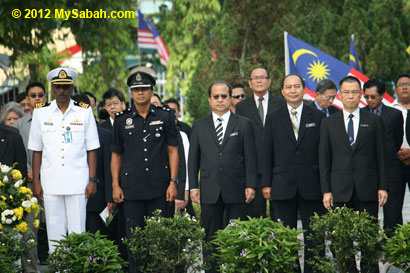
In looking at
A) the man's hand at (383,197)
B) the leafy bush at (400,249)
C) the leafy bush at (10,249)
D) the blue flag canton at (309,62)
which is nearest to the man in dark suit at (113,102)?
the leafy bush at (10,249)

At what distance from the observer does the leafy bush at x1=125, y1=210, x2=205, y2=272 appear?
710 centimetres

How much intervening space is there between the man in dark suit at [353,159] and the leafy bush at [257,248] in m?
1.24

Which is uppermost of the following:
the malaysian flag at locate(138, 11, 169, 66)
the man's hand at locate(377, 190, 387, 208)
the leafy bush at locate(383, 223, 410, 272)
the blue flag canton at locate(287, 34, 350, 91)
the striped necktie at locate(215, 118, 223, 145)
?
the malaysian flag at locate(138, 11, 169, 66)

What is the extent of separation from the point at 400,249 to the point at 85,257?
287 centimetres

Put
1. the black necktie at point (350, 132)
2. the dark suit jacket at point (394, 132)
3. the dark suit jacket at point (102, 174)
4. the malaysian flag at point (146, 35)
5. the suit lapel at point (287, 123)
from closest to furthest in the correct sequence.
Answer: the black necktie at point (350, 132) < the suit lapel at point (287, 123) < the dark suit jacket at point (102, 174) < the dark suit jacket at point (394, 132) < the malaysian flag at point (146, 35)

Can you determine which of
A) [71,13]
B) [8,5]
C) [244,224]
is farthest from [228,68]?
[244,224]

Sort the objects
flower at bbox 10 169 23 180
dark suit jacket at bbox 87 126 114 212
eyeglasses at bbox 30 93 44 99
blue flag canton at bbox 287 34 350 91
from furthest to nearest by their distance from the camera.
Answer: blue flag canton at bbox 287 34 350 91 < eyeglasses at bbox 30 93 44 99 < dark suit jacket at bbox 87 126 114 212 < flower at bbox 10 169 23 180

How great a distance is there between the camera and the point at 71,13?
1584cm

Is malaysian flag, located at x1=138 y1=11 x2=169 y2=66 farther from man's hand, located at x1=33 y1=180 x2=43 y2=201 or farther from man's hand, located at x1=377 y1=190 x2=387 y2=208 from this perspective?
man's hand, located at x1=377 y1=190 x2=387 y2=208

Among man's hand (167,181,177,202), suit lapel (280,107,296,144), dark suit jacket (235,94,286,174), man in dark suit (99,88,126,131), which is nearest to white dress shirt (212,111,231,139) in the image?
suit lapel (280,107,296,144)

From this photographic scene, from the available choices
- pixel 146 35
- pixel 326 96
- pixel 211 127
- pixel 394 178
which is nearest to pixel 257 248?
pixel 211 127

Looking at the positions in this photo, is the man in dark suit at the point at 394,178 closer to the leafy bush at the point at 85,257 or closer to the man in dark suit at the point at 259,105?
the man in dark suit at the point at 259,105

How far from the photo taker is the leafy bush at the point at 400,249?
7066mm

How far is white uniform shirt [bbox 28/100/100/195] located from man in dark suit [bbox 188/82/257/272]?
1.18m
